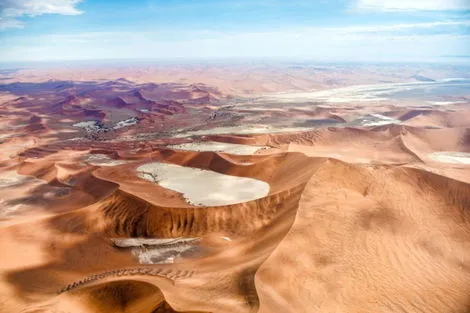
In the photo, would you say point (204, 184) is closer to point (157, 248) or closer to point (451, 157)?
point (157, 248)

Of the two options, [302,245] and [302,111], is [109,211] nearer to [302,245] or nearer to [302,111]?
[302,245]

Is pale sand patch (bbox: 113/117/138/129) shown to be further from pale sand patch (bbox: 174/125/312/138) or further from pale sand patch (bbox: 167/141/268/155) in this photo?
pale sand patch (bbox: 167/141/268/155)

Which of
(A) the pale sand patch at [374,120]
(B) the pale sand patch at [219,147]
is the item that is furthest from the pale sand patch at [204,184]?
(A) the pale sand patch at [374,120]

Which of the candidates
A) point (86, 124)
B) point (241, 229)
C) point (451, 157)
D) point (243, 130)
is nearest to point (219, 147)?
point (243, 130)

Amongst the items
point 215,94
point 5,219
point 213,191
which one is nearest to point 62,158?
point 5,219

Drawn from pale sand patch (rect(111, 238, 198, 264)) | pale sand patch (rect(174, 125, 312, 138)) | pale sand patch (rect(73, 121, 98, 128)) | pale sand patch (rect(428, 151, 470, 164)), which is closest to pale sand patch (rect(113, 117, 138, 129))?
pale sand patch (rect(73, 121, 98, 128))

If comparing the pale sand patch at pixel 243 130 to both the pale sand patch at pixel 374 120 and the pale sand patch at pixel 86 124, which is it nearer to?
the pale sand patch at pixel 374 120

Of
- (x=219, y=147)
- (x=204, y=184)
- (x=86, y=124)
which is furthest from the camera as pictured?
(x=86, y=124)
